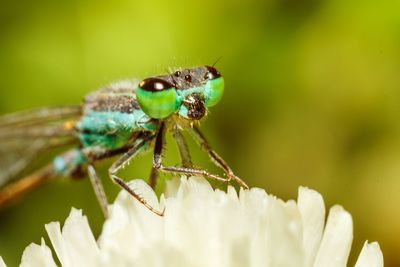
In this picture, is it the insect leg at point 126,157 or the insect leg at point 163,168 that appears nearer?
the insect leg at point 163,168

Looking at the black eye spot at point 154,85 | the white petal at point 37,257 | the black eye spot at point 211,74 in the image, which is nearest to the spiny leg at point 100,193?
the black eye spot at point 154,85

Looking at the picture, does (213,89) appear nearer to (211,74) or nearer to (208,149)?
(211,74)

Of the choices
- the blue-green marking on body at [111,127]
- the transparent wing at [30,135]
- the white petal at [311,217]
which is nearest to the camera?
the white petal at [311,217]

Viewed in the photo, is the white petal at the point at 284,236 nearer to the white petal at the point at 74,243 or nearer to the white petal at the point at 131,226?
the white petal at the point at 131,226

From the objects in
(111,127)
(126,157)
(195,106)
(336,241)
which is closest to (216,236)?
(336,241)

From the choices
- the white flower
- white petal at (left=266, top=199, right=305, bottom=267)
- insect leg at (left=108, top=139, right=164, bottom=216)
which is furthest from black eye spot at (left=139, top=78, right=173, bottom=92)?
white petal at (left=266, top=199, right=305, bottom=267)

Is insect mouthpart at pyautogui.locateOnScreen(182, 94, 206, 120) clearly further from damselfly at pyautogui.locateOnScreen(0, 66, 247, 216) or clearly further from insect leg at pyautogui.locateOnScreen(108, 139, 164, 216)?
insect leg at pyautogui.locateOnScreen(108, 139, 164, 216)

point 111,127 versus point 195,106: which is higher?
point 111,127
